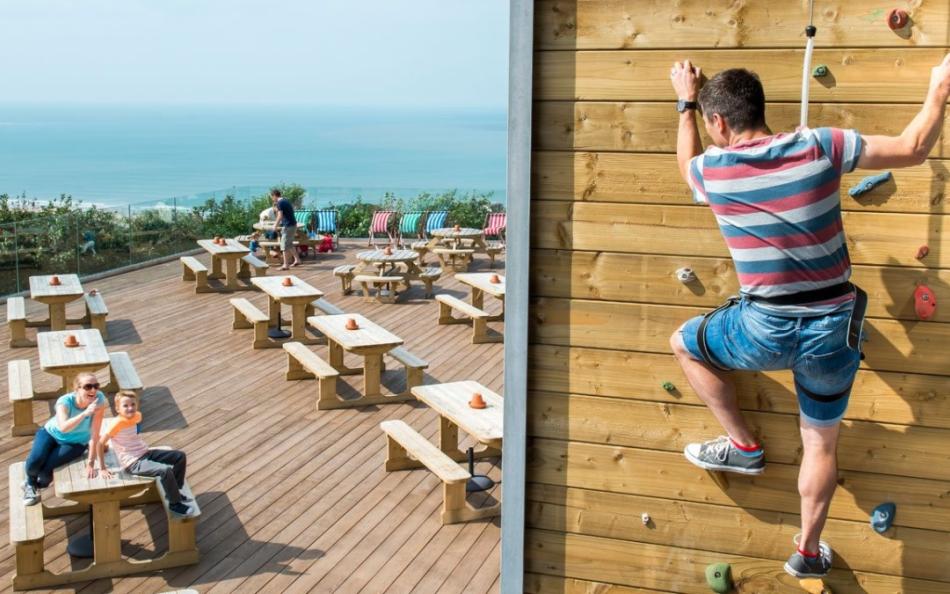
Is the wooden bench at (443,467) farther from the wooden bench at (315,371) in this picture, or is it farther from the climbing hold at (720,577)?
the climbing hold at (720,577)

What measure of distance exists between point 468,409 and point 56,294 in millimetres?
6602

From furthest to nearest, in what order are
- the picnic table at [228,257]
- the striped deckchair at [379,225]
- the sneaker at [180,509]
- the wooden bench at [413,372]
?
the striped deckchair at [379,225] < the picnic table at [228,257] < the wooden bench at [413,372] < the sneaker at [180,509]

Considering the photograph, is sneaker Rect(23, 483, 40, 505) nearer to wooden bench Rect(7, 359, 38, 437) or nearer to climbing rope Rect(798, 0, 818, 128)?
wooden bench Rect(7, 359, 38, 437)

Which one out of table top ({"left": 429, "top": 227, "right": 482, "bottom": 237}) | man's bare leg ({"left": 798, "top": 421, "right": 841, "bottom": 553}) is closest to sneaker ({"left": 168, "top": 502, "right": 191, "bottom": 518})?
man's bare leg ({"left": 798, "top": 421, "right": 841, "bottom": 553})

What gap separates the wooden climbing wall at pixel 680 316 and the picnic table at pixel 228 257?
484 inches

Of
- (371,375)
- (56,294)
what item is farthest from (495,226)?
(371,375)

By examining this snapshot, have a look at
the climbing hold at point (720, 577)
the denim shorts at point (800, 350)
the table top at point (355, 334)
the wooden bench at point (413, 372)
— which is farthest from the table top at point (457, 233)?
the denim shorts at point (800, 350)

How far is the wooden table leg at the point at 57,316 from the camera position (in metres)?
12.8

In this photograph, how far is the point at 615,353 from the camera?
3.64 m

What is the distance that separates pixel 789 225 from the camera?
3002 millimetres

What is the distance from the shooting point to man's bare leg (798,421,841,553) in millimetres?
3299

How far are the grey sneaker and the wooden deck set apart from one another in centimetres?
314

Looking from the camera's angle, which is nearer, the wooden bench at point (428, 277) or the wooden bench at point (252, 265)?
the wooden bench at point (428, 277)

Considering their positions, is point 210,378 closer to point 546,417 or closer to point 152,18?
point 546,417
